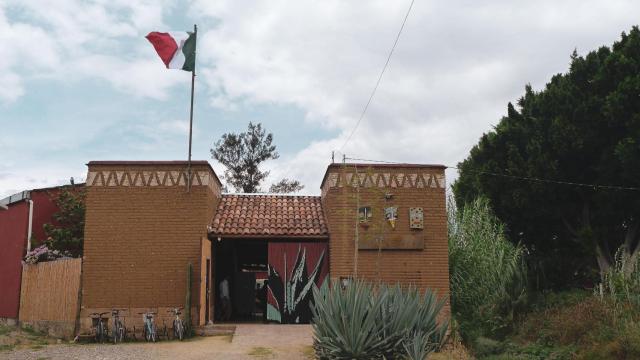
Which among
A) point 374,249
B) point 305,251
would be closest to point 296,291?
point 305,251

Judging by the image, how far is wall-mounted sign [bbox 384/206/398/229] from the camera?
584 inches

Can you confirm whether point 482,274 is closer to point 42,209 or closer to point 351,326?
point 351,326

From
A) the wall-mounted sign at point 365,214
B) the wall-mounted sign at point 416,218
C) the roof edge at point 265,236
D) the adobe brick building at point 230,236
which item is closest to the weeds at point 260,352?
the adobe brick building at point 230,236

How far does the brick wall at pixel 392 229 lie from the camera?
14727mm

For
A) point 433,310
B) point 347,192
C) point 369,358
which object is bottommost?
point 369,358

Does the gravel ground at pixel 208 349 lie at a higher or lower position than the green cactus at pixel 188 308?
lower

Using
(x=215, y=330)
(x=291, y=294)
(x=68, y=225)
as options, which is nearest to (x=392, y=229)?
(x=291, y=294)

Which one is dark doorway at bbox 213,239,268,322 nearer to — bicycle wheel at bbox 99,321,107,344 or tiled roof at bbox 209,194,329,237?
tiled roof at bbox 209,194,329,237

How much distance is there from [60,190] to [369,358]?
42.4 feet

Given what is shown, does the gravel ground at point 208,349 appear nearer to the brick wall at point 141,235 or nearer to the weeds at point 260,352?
the weeds at point 260,352

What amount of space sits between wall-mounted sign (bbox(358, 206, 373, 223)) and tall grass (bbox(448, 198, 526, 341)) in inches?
116

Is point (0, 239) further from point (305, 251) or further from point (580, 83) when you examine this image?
point (580, 83)

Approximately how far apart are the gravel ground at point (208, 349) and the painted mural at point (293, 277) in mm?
1249

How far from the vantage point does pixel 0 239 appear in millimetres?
18531
